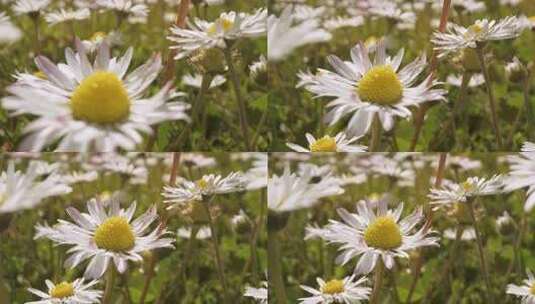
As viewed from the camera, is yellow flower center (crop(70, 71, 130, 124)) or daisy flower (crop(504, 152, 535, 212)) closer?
yellow flower center (crop(70, 71, 130, 124))

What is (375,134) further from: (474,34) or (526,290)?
(526,290)

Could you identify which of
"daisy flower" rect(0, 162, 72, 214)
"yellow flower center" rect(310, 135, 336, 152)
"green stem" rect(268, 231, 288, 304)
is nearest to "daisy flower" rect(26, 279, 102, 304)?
"daisy flower" rect(0, 162, 72, 214)

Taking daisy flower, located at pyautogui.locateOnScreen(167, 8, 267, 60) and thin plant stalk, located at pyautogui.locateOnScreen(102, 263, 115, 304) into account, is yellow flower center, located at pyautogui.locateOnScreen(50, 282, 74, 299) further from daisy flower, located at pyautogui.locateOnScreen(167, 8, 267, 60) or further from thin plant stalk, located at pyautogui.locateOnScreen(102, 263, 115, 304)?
daisy flower, located at pyautogui.locateOnScreen(167, 8, 267, 60)

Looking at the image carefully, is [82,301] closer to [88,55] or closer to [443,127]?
[88,55]

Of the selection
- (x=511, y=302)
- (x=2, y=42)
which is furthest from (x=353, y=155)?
(x=2, y=42)

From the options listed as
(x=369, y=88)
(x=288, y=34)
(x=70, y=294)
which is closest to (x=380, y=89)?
(x=369, y=88)

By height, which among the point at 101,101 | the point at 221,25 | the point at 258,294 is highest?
the point at 221,25

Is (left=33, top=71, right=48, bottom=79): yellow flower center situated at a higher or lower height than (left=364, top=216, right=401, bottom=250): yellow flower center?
higher
